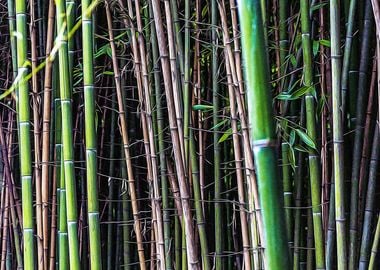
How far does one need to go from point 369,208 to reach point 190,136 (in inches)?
17.5

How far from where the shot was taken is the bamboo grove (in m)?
1.11

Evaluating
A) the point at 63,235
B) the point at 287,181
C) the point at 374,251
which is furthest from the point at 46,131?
the point at 374,251

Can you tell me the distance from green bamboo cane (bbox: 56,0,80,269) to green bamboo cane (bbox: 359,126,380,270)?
61 centimetres

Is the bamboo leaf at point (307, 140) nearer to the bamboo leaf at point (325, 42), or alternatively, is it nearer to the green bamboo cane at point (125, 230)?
the bamboo leaf at point (325, 42)

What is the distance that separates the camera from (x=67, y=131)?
1.10 m

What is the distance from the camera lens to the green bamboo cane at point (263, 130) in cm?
52

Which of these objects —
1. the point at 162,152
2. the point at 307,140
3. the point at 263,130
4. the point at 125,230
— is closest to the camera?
the point at 263,130

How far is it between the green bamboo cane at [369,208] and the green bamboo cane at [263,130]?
74 centimetres

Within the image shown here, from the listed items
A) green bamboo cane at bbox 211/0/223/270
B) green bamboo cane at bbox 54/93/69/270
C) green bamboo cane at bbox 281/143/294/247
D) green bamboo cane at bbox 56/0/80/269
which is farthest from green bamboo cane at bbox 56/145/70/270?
green bamboo cane at bbox 281/143/294/247

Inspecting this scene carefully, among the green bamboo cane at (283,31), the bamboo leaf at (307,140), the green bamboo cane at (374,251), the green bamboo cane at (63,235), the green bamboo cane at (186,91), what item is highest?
the green bamboo cane at (283,31)

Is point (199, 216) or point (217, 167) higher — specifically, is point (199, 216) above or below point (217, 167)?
below

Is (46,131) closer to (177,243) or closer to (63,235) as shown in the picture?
(63,235)

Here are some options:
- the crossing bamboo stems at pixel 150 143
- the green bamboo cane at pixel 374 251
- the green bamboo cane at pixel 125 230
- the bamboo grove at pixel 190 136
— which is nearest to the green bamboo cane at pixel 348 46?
the bamboo grove at pixel 190 136

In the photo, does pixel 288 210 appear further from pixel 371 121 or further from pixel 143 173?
pixel 143 173
